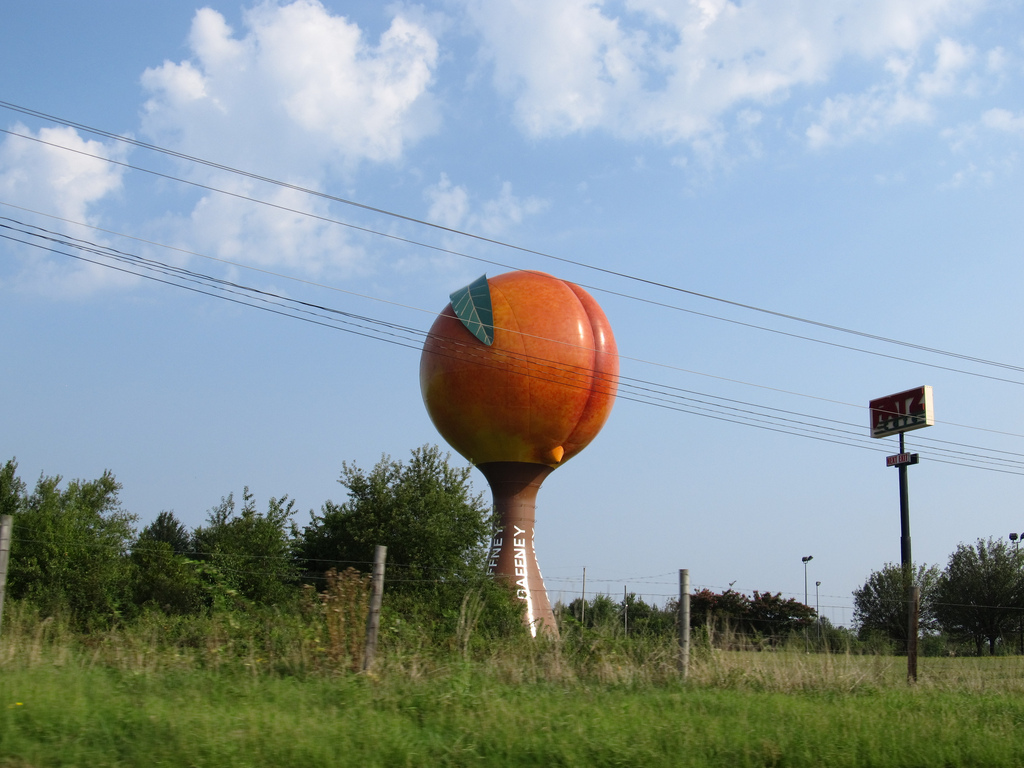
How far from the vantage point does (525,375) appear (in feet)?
68.8

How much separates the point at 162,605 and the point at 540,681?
77.8 ft

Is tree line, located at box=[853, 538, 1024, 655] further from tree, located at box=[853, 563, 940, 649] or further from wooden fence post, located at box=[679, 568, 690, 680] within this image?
wooden fence post, located at box=[679, 568, 690, 680]

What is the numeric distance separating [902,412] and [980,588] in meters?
14.0

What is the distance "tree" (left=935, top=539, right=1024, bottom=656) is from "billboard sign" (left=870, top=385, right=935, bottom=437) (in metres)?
11.1

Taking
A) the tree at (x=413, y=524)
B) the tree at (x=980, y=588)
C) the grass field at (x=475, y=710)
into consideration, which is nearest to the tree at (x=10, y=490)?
the tree at (x=413, y=524)

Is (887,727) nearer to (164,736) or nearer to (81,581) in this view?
(164,736)

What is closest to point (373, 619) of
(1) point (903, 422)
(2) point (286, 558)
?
(2) point (286, 558)

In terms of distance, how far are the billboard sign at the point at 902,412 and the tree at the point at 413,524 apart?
16.4m

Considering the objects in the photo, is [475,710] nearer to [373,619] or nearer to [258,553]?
[373,619]

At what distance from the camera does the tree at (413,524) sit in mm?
25234

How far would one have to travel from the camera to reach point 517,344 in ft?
69.3

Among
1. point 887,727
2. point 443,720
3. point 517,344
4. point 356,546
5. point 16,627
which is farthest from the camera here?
point 356,546

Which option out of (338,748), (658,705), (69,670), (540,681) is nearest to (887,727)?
(658,705)

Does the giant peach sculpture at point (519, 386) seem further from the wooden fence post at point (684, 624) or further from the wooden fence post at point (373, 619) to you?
the wooden fence post at point (373, 619)
